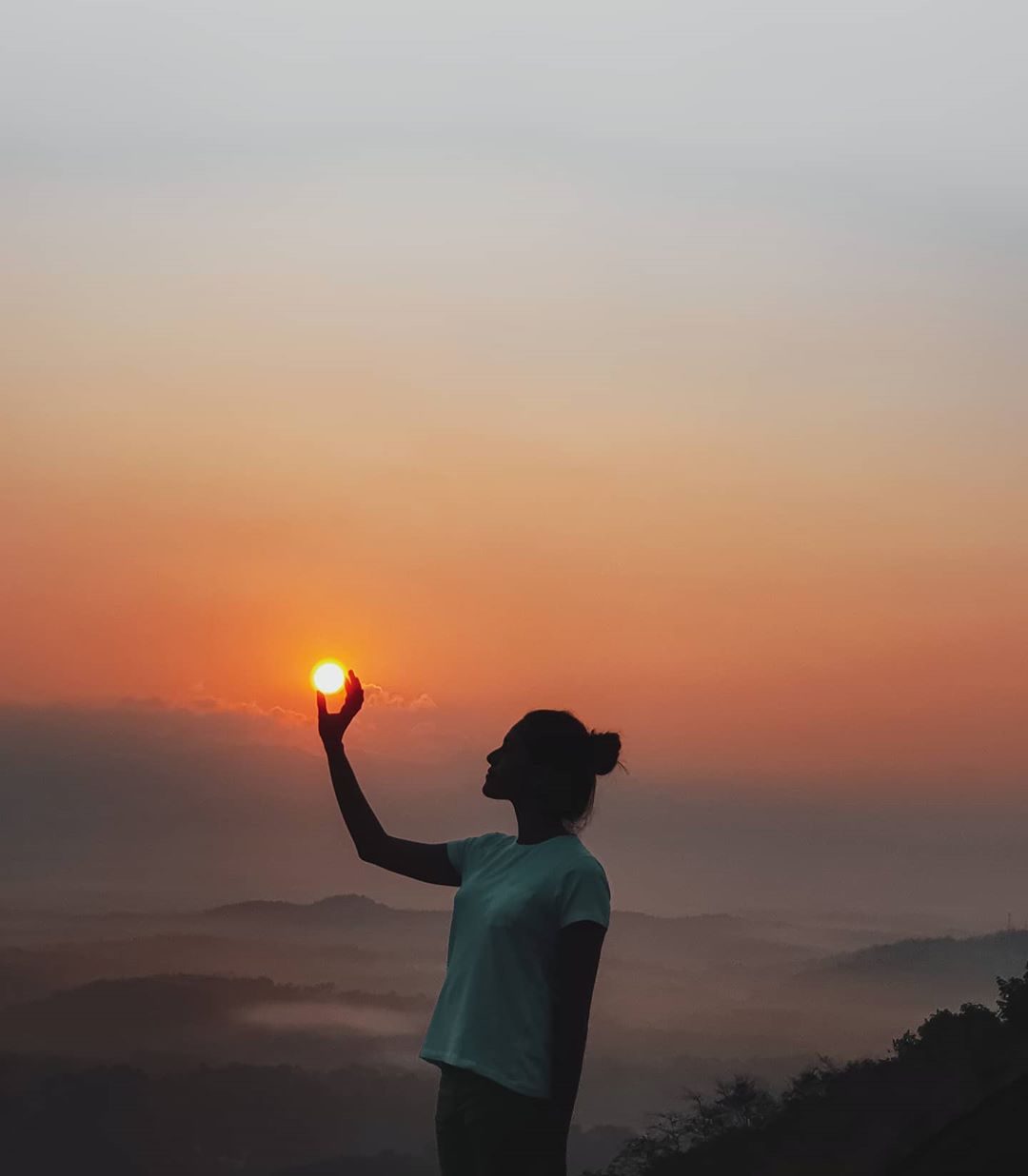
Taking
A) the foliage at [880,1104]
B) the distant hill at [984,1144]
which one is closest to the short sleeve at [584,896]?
the distant hill at [984,1144]

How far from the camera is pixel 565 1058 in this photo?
4.31 metres

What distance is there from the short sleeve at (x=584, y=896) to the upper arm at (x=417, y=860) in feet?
2.00

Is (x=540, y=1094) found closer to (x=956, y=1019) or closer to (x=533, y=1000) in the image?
(x=533, y=1000)

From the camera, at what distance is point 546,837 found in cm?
460

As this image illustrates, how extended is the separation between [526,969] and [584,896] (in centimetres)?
29

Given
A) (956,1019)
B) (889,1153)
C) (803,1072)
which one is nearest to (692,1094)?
(803,1072)

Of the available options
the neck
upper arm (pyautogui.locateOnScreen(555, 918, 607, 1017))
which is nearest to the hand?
the neck

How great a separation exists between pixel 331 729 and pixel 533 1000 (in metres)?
1.21

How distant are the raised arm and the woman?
0.82ft

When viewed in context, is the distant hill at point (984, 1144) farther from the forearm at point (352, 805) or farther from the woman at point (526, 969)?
the forearm at point (352, 805)

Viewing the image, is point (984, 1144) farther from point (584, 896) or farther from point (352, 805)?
point (352, 805)

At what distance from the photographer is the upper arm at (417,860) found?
194 inches

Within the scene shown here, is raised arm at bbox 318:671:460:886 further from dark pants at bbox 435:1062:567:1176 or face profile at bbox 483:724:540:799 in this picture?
dark pants at bbox 435:1062:567:1176

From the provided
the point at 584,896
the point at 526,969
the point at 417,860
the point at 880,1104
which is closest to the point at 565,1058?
the point at 526,969
